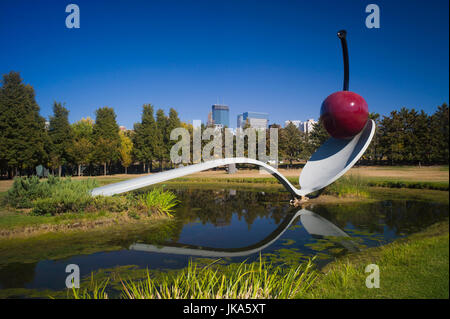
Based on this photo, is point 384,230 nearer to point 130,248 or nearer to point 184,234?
point 184,234

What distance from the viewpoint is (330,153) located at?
39.0ft

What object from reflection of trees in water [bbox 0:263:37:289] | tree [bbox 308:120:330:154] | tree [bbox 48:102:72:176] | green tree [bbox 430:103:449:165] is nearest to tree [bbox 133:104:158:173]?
tree [bbox 48:102:72:176]

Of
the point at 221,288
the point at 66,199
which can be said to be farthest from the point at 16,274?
the point at 66,199

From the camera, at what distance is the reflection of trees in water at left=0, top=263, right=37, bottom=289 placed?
14.2ft

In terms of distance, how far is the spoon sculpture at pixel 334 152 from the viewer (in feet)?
30.7

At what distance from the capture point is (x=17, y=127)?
944 inches

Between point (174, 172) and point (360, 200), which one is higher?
point (174, 172)

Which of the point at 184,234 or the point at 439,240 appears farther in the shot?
the point at 184,234

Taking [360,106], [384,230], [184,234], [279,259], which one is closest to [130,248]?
[184,234]

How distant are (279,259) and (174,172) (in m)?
5.06

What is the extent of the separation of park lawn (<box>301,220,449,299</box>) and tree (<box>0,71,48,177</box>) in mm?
27633

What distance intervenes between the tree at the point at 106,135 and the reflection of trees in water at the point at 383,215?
26474mm

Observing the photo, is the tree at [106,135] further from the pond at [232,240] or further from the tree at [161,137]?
the pond at [232,240]

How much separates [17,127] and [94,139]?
359 inches
